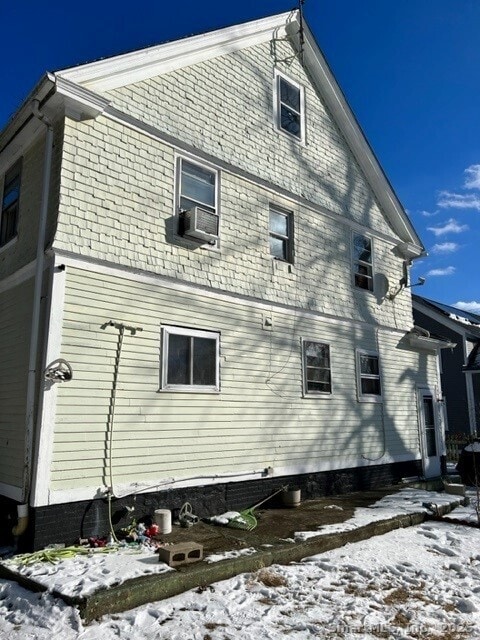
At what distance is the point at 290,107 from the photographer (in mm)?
11430

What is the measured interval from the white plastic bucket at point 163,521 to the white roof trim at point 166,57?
626 centimetres

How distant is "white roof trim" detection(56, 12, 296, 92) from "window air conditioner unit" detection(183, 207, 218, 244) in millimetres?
2293

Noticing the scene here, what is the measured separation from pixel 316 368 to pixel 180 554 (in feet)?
18.6

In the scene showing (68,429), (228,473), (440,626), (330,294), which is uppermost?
(330,294)

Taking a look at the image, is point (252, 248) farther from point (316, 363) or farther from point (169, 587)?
point (169, 587)

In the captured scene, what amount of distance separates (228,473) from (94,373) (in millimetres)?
2950

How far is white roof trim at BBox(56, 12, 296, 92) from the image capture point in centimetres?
768

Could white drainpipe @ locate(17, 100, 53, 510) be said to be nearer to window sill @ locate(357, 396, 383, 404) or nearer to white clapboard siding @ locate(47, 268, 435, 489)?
white clapboard siding @ locate(47, 268, 435, 489)

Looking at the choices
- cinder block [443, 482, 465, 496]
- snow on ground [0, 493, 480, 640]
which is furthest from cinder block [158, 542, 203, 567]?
cinder block [443, 482, 465, 496]

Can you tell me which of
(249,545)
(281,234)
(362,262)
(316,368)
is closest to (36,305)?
(249,545)

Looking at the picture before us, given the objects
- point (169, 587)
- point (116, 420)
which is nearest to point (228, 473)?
point (116, 420)

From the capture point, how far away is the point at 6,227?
8.62m

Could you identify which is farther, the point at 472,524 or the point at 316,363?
the point at 316,363

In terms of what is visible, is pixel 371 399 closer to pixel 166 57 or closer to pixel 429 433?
pixel 429 433
